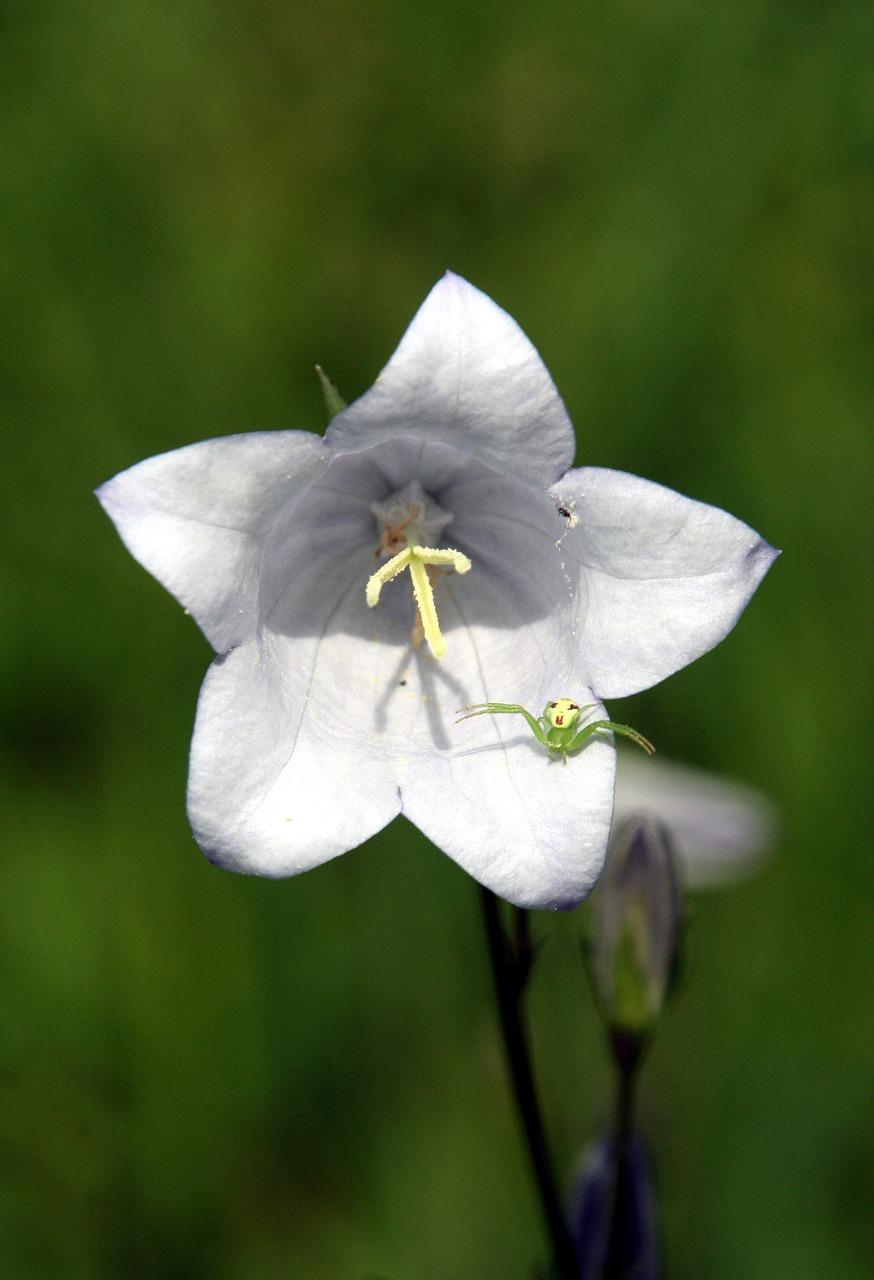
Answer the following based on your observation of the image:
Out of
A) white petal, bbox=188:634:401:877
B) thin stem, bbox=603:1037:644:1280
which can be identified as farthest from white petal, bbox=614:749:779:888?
white petal, bbox=188:634:401:877

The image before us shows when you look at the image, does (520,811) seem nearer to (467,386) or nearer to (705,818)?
(467,386)

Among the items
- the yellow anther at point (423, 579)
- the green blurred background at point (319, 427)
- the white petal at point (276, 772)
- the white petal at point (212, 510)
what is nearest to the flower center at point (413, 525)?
the yellow anther at point (423, 579)

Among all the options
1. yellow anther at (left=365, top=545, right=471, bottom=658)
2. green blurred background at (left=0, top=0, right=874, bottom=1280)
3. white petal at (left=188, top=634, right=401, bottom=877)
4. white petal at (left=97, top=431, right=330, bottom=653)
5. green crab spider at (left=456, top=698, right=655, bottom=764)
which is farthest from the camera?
green blurred background at (left=0, top=0, right=874, bottom=1280)

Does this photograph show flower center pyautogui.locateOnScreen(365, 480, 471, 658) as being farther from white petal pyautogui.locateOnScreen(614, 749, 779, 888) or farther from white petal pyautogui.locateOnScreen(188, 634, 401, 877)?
white petal pyautogui.locateOnScreen(614, 749, 779, 888)

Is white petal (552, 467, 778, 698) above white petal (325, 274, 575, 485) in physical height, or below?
below

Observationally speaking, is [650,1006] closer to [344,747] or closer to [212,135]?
[344,747]

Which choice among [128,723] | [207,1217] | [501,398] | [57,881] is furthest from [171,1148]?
[501,398]

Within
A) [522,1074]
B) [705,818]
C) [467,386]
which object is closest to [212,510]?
[467,386]

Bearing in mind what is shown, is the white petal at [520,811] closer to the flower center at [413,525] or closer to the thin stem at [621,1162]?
the flower center at [413,525]
